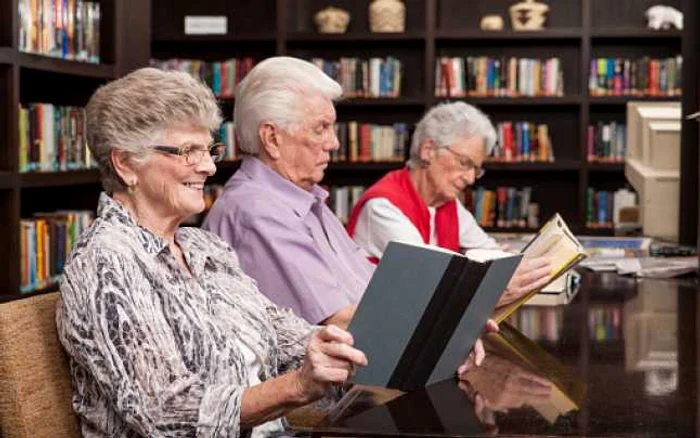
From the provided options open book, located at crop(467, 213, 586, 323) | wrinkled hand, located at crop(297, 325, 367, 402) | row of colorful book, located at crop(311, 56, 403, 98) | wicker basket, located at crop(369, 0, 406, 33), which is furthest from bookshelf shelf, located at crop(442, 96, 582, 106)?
wrinkled hand, located at crop(297, 325, 367, 402)

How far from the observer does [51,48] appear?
4.32 meters

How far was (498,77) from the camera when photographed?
7242 millimetres

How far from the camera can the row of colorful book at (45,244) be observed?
13.9ft

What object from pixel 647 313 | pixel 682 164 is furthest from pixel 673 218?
pixel 647 313

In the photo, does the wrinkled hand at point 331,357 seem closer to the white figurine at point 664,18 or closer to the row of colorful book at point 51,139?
the row of colorful book at point 51,139

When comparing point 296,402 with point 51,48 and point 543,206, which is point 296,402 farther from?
point 543,206

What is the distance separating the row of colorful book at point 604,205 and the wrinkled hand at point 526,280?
4544 mm

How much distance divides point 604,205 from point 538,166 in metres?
0.44

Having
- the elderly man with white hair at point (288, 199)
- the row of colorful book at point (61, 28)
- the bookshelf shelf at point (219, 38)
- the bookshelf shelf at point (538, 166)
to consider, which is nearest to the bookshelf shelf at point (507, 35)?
the bookshelf shelf at point (538, 166)

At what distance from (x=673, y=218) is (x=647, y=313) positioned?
1.89 m

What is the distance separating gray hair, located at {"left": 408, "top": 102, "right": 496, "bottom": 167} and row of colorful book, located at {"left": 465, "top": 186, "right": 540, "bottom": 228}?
318 cm

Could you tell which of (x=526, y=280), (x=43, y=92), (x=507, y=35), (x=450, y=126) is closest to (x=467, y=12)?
(x=507, y=35)

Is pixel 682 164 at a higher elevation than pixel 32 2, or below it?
below

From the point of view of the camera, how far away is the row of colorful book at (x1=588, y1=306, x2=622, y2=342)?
265cm
